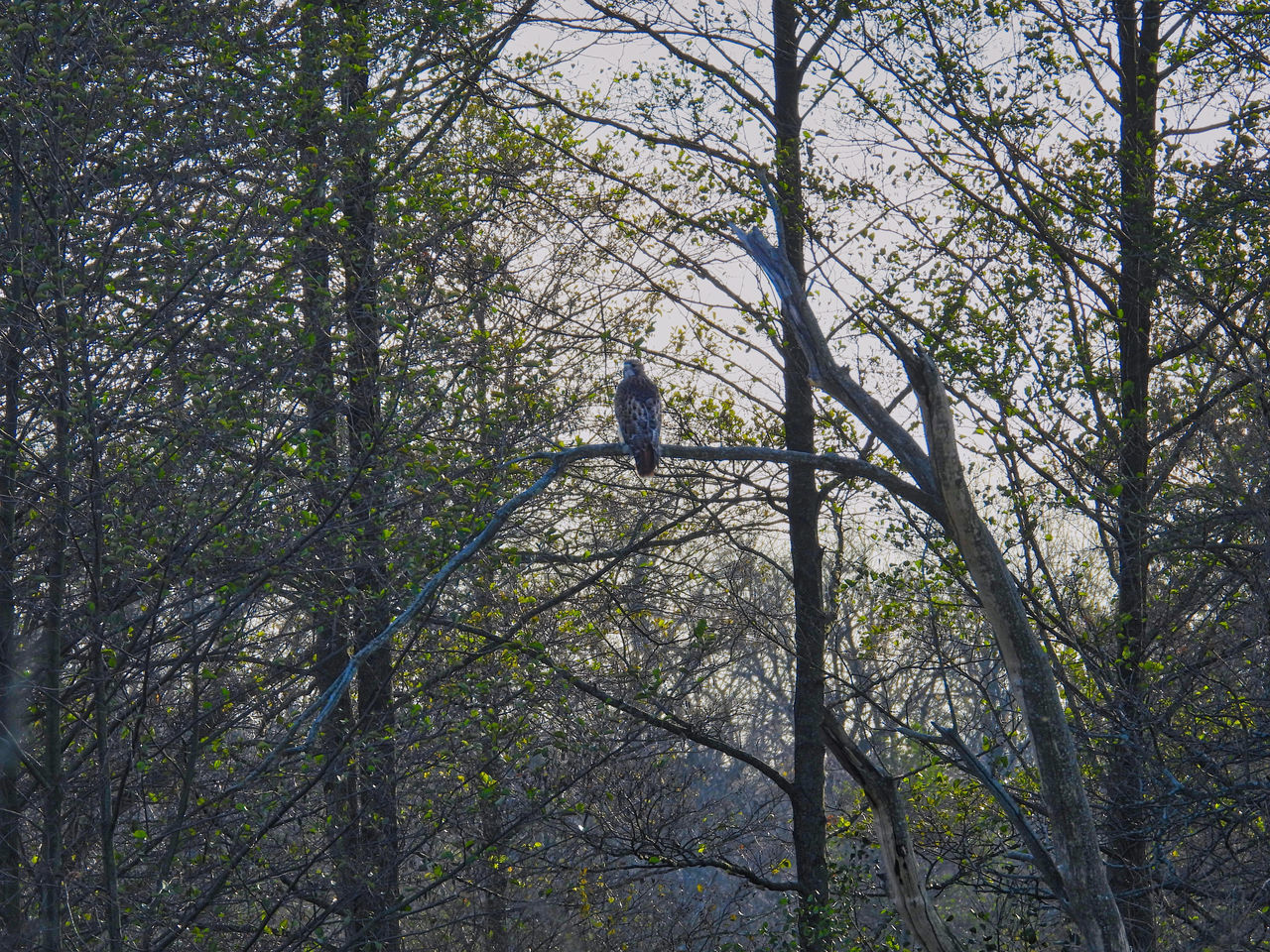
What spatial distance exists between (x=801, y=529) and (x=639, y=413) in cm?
304

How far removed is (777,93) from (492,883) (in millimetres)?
8400

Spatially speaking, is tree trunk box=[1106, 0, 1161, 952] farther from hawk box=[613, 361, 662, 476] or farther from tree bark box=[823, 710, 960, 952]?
hawk box=[613, 361, 662, 476]

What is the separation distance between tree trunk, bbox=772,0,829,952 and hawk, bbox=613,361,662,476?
1916 millimetres

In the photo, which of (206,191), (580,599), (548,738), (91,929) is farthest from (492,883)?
(206,191)

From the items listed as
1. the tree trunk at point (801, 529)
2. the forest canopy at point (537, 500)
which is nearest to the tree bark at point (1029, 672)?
the forest canopy at point (537, 500)

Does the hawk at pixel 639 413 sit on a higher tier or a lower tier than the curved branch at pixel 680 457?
higher

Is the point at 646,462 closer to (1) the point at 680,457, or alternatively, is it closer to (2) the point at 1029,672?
(1) the point at 680,457

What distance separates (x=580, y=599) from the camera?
10305 mm

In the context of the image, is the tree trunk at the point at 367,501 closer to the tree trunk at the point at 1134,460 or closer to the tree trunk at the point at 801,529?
the tree trunk at the point at 801,529

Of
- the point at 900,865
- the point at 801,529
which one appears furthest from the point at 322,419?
the point at 801,529

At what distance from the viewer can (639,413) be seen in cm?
857

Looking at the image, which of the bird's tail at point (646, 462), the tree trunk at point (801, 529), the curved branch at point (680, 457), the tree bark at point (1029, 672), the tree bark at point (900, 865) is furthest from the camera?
the tree trunk at point (801, 529)

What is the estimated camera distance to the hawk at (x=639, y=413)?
788cm

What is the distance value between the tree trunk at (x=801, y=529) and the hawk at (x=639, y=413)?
75.4 inches
